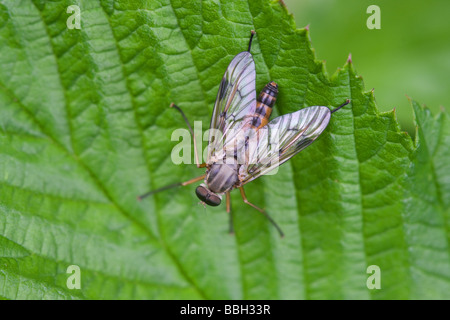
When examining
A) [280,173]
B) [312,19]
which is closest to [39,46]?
[280,173]

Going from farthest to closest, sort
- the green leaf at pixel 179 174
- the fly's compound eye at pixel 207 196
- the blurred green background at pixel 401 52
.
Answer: the blurred green background at pixel 401 52
the fly's compound eye at pixel 207 196
the green leaf at pixel 179 174

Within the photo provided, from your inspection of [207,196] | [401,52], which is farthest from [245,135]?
[401,52]

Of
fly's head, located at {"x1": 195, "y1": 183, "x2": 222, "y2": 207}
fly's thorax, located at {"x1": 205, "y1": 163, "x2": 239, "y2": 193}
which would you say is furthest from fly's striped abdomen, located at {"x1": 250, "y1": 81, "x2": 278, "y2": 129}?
fly's head, located at {"x1": 195, "y1": 183, "x2": 222, "y2": 207}

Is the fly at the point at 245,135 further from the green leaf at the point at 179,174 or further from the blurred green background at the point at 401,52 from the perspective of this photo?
the blurred green background at the point at 401,52

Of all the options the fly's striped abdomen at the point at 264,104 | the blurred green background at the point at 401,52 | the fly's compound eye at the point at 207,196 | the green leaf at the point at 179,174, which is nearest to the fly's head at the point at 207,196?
the fly's compound eye at the point at 207,196

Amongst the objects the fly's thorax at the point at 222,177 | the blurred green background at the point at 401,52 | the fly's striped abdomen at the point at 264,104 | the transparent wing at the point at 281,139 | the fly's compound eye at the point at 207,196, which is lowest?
the fly's compound eye at the point at 207,196

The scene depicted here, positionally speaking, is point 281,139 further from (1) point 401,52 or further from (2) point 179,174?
(1) point 401,52

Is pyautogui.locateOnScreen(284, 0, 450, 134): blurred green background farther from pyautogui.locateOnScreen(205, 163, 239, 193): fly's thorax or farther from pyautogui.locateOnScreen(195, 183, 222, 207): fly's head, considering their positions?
pyautogui.locateOnScreen(195, 183, 222, 207): fly's head

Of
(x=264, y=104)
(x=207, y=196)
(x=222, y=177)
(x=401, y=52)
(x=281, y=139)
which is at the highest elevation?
(x=401, y=52)
